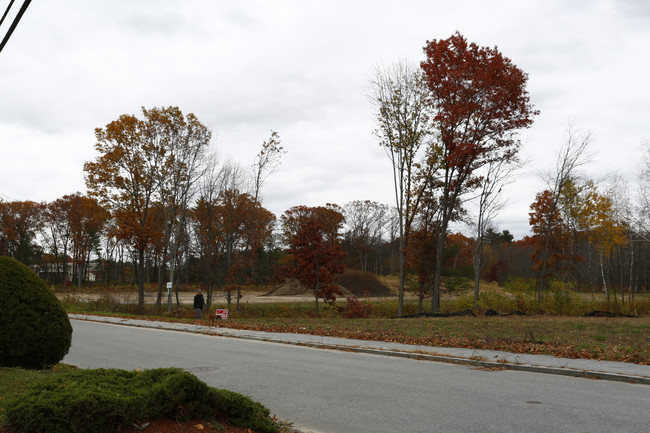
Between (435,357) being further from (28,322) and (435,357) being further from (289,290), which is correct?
(289,290)

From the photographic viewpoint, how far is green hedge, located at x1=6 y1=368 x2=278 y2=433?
420cm

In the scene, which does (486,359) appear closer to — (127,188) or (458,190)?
(458,190)

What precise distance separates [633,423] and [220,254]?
3071 centimetres

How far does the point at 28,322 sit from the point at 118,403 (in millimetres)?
4842

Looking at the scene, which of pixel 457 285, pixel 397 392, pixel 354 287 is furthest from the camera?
pixel 354 287

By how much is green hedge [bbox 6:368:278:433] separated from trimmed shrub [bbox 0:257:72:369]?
3.51 metres

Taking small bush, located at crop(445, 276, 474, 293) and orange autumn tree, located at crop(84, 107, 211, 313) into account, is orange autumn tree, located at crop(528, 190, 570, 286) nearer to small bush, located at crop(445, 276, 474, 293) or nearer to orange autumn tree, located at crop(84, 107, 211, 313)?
small bush, located at crop(445, 276, 474, 293)

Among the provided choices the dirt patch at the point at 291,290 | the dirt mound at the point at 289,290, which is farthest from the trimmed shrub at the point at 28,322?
the dirt mound at the point at 289,290

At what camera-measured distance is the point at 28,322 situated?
26.3 feet

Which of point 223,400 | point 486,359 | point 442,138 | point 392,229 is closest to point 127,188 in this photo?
point 442,138

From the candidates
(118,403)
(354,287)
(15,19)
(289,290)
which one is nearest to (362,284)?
(354,287)

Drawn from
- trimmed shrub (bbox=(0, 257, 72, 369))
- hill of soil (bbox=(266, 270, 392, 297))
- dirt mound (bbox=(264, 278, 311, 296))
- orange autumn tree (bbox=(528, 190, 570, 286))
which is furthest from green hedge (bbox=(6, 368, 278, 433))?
dirt mound (bbox=(264, 278, 311, 296))

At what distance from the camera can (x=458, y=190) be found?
2848cm

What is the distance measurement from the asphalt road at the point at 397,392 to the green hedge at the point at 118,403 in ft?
4.46
